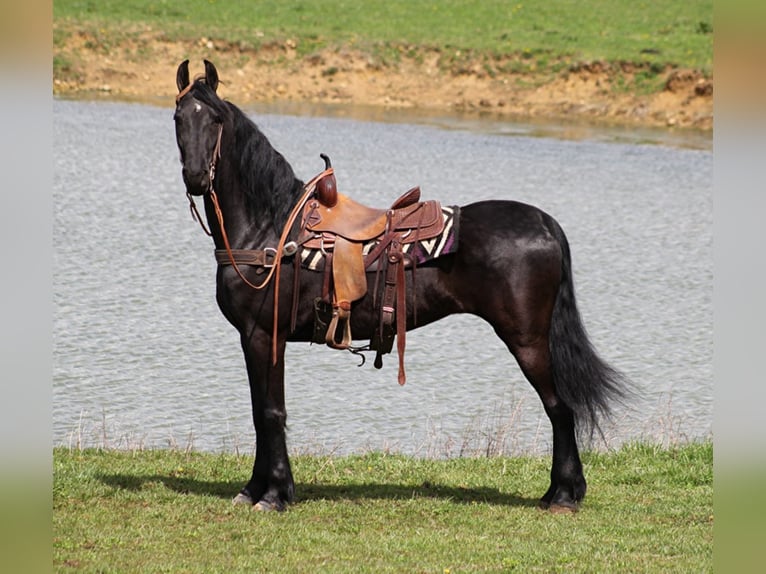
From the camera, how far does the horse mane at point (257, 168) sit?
6.57m

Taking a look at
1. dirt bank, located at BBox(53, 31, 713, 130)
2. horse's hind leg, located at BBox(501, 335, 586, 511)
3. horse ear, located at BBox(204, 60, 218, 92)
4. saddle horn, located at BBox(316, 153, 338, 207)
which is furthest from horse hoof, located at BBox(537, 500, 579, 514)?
dirt bank, located at BBox(53, 31, 713, 130)

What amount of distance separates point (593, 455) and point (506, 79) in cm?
3033

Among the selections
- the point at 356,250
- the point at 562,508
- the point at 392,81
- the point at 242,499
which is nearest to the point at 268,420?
the point at 242,499

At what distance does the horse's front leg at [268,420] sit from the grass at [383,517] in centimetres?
16

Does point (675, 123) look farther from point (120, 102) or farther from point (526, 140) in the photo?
point (120, 102)

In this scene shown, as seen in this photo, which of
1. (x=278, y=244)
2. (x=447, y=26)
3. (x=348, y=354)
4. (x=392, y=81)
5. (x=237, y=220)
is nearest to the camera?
(x=278, y=244)

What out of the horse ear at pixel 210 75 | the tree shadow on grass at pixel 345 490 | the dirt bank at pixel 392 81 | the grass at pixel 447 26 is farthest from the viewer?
the grass at pixel 447 26

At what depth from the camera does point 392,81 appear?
1468 inches

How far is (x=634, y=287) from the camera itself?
54.3 feet

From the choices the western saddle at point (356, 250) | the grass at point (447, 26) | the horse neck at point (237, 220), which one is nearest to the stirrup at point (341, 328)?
the western saddle at point (356, 250)

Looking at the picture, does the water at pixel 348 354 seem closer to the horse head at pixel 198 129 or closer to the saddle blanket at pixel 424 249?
the saddle blanket at pixel 424 249

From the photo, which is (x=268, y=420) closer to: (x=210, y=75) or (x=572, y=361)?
(x=572, y=361)

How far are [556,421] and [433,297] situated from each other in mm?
1040

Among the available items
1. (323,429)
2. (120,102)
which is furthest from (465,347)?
(120,102)
